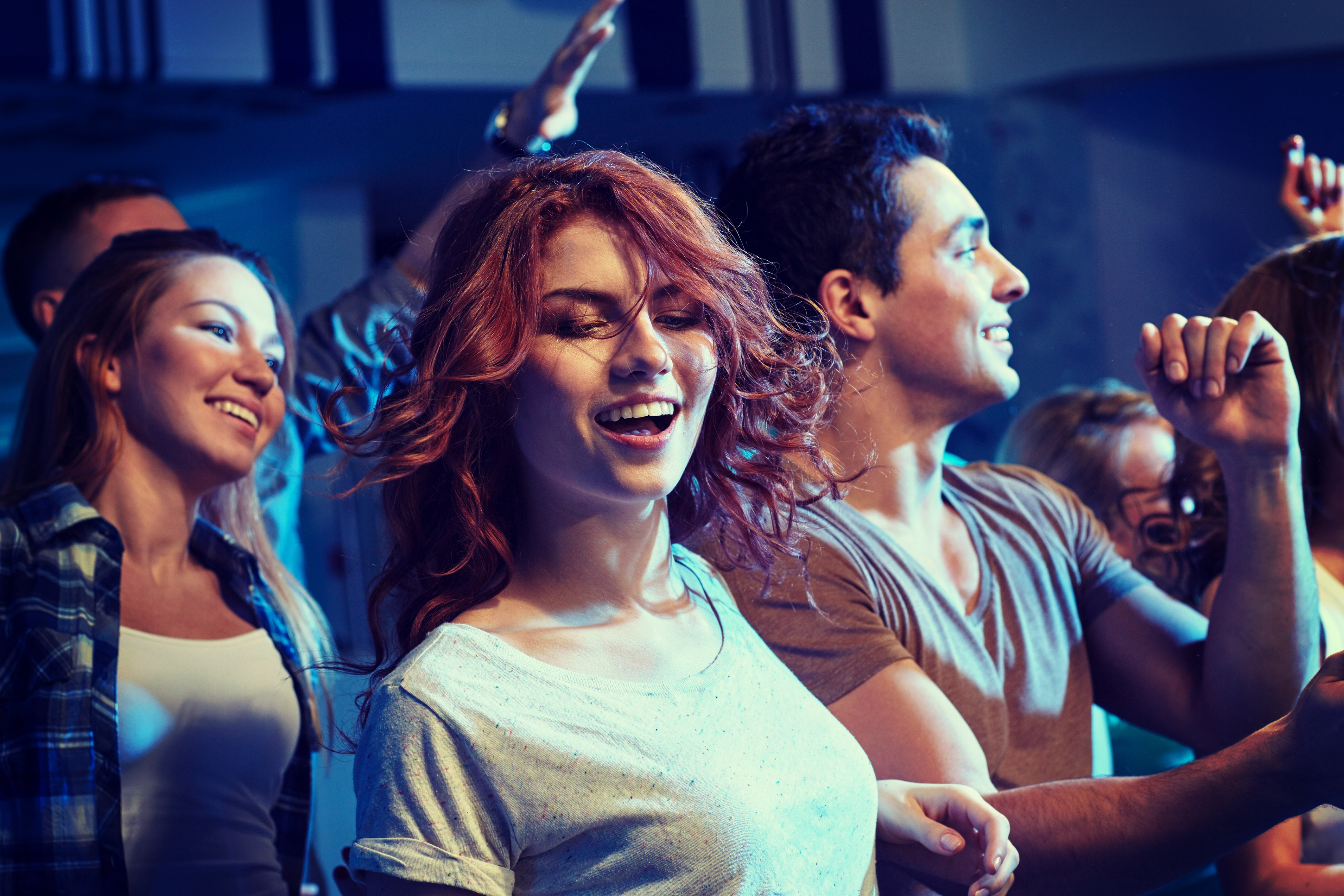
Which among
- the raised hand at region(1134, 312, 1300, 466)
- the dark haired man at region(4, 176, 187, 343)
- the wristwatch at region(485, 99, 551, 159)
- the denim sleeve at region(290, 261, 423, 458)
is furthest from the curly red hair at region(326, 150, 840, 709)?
the dark haired man at region(4, 176, 187, 343)

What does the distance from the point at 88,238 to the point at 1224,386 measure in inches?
65.0

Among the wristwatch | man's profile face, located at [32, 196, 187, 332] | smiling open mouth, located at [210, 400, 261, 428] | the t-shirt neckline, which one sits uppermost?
the wristwatch

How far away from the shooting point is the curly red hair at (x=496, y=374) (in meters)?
0.83

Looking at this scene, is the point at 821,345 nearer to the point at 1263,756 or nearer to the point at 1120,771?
the point at 1263,756

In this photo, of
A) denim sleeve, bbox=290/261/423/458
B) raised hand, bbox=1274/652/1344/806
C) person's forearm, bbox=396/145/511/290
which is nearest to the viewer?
raised hand, bbox=1274/652/1344/806

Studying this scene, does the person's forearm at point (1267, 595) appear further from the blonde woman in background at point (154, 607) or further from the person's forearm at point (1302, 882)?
the blonde woman in background at point (154, 607)

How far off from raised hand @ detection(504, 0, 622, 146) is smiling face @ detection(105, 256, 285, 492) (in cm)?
48

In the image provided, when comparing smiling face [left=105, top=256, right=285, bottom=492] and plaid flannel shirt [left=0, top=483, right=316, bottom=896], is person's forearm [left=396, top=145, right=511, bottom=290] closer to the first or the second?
smiling face [left=105, top=256, right=285, bottom=492]

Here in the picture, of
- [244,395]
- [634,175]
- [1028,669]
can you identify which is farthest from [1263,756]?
[244,395]

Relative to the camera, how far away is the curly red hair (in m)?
0.83

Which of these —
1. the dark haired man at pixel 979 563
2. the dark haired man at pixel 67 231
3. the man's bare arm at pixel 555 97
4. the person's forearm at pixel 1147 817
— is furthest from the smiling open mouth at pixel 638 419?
the dark haired man at pixel 67 231

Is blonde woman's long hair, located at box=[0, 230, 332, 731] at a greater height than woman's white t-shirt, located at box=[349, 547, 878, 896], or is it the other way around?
blonde woman's long hair, located at box=[0, 230, 332, 731]

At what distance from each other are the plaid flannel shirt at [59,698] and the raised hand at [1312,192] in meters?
1.40

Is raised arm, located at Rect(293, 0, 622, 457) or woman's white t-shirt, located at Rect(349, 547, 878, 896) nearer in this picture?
woman's white t-shirt, located at Rect(349, 547, 878, 896)
